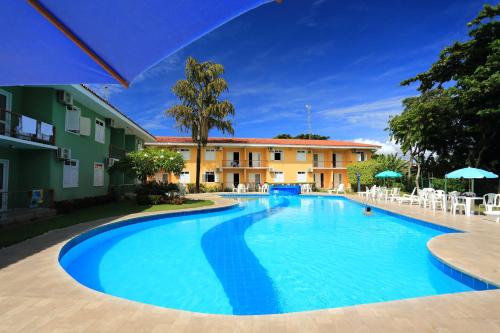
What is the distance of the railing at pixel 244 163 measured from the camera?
32.2m

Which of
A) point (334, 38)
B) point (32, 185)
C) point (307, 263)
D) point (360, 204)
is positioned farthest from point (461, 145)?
point (32, 185)

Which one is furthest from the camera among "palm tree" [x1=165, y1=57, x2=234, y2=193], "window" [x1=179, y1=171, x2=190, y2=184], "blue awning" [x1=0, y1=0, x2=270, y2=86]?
"window" [x1=179, y1=171, x2=190, y2=184]

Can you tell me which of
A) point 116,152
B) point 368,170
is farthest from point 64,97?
point 368,170

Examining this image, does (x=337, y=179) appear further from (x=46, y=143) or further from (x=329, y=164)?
(x=46, y=143)

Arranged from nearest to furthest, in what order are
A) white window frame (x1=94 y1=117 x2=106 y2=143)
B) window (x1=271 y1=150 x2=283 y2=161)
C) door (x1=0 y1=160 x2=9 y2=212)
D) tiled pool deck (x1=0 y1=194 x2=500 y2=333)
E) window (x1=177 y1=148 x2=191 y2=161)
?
tiled pool deck (x1=0 y1=194 x2=500 y2=333), door (x1=0 y1=160 x2=9 y2=212), white window frame (x1=94 y1=117 x2=106 y2=143), window (x1=177 y1=148 x2=191 y2=161), window (x1=271 y1=150 x2=283 y2=161)

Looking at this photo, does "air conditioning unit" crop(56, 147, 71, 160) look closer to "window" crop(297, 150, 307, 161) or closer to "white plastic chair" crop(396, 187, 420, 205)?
"white plastic chair" crop(396, 187, 420, 205)

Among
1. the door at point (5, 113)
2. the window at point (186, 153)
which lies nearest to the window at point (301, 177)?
the window at point (186, 153)

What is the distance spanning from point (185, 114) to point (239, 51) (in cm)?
779

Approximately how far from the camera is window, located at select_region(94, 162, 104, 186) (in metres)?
16.8

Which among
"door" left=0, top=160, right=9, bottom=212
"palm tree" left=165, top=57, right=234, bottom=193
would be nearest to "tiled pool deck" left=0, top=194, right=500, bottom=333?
"door" left=0, top=160, right=9, bottom=212

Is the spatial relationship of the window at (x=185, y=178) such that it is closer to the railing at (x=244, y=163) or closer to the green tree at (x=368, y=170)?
the railing at (x=244, y=163)

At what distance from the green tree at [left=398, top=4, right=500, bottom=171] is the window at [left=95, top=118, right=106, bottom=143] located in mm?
20248

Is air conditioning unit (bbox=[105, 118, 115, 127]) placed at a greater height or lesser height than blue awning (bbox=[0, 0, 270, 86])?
greater

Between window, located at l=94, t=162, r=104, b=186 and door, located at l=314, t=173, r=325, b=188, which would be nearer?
window, located at l=94, t=162, r=104, b=186
